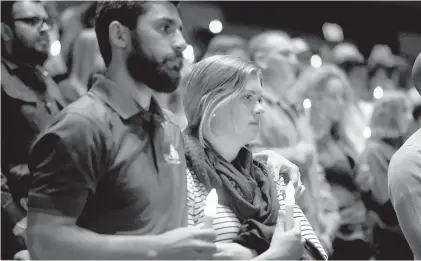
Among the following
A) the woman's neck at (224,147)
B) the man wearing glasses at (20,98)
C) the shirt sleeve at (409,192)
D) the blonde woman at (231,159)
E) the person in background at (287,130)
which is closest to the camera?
the blonde woman at (231,159)

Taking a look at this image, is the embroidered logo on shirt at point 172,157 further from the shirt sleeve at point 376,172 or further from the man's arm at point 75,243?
the shirt sleeve at point 376,172

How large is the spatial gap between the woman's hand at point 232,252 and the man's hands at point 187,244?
0.08 meters

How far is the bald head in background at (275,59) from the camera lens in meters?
3.66

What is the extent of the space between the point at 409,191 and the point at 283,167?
487mm

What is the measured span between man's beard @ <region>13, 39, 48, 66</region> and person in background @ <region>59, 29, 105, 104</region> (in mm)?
232

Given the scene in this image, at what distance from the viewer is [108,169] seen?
5.22 feet

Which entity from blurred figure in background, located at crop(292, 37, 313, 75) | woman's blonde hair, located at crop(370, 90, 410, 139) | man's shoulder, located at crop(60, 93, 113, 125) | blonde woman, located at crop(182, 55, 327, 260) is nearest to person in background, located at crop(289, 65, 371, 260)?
woman's blonde hair, located at crop(370, 90, 410, 139)

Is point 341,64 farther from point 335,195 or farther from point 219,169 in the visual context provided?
point 219,169

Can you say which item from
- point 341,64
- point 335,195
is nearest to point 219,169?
point 335,195

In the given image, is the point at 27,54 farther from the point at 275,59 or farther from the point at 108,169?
the point at 275,59

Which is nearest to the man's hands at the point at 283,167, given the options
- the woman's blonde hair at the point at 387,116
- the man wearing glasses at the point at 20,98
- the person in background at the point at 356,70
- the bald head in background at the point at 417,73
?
the bald head in background at the point at 417,73

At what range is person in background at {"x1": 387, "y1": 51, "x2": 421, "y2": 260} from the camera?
2.27m

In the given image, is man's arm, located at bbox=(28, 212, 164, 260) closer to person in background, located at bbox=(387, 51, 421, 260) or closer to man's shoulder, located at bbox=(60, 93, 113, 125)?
man's shoulder, located at bbox=(60, 93, 113, 125)

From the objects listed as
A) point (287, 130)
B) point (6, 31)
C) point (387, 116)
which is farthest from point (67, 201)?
point (387, 116)
